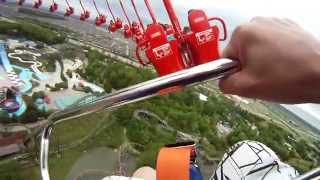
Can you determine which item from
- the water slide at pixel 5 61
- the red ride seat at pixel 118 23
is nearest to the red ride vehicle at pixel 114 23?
the red ride seat at pixel 118 23

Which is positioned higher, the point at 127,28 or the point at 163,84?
the point at 163,84

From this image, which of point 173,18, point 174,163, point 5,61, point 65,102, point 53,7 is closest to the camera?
point 174,163

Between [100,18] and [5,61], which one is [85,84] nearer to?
[5,61]

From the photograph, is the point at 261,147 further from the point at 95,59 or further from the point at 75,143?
the point at 95,59

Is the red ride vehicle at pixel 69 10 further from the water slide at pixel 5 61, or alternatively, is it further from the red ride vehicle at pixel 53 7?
the water slide at pixel 5 61

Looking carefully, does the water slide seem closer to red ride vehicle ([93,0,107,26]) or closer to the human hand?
red ride vehicle ([93,0,107,26])

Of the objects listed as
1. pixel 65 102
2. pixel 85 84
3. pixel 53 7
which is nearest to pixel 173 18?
pixel 65 102
